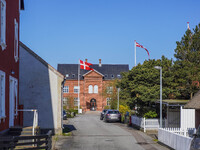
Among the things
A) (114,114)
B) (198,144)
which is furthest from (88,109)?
(198,144)

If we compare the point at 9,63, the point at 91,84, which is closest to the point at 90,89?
the point at 91,84

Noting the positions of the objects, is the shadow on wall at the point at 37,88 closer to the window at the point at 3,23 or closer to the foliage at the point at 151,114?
the foliage at the point at 151,114

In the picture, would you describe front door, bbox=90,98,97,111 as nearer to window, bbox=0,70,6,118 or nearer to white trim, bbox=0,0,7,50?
window, bbox=0,70,6,118

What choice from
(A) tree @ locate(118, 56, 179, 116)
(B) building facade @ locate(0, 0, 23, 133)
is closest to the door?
(B) building facade @ locate(0, 0, 23, 133)

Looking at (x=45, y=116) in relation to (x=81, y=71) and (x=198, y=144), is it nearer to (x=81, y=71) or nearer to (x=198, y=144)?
(x=198, y=144)

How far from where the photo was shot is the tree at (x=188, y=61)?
91.9ft

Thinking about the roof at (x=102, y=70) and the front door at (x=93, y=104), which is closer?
the front door at (x=93, y=104)

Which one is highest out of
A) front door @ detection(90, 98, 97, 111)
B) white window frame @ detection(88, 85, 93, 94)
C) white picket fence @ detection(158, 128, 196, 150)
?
white window frame @ detection(88, 85, 93, 94)

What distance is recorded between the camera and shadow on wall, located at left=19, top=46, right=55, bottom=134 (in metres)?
24.6

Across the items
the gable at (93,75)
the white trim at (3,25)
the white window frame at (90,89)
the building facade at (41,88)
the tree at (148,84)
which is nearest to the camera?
the white trim at (3,25)

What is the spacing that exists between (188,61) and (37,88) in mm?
12757

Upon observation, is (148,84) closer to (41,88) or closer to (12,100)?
(41,88)

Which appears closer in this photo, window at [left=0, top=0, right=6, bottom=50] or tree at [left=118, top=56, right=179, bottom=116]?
window at [left=0, top=0, right=6, bottom=50]

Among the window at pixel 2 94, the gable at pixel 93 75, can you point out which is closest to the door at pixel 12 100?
the window at pixel 2 94
